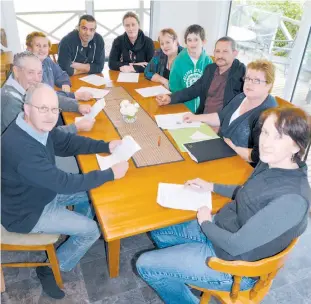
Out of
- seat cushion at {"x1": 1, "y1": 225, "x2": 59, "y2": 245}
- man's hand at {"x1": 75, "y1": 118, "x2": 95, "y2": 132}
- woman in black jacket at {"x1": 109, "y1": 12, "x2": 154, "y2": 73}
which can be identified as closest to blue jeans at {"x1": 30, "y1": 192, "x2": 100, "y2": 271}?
seat cushion at {"x1": 1, "y1": 225, "x2": 59, "y2": 245}

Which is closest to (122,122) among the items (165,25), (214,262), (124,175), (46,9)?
(124,175)

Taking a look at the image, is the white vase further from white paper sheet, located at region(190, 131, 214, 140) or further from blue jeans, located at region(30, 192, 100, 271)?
blue jeans, located at region(30, 192, 100, 271)

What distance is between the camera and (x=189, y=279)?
1.45 meters

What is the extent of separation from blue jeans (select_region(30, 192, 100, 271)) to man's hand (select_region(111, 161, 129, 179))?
351 millimetres

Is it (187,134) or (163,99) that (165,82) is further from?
(187,134)

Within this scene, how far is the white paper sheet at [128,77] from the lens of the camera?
119 inches

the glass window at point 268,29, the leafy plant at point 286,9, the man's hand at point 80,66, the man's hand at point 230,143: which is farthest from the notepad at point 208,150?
the leafy plant at point 286,9

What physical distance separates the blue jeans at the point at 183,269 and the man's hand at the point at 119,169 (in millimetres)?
406

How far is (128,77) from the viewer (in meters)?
3.11

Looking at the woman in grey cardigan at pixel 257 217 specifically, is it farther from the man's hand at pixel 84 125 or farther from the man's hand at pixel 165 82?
the man's hand at pixel 165 82

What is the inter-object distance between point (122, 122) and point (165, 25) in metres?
2.68

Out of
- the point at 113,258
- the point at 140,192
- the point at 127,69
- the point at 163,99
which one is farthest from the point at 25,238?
the point at 127,69

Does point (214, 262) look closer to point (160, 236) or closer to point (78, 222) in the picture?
point (160, 236)

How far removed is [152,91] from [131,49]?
904 millimetres
